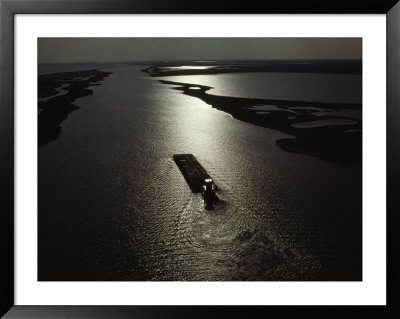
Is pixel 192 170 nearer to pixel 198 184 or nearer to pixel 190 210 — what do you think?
pixel 198 184

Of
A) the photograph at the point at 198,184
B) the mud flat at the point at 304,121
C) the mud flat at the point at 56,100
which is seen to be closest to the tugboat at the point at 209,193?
the photograph at the point at 198,184

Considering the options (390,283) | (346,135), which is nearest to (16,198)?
(390,283)

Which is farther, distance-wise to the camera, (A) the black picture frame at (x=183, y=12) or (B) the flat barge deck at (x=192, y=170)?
(B) the flat barge deck at (x=192, y=170)

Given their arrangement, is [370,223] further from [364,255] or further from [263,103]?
[263,103]

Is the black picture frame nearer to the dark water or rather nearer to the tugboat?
the dark water

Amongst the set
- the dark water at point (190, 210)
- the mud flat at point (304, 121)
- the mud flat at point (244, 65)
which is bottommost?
the dark water at point (190, 210)

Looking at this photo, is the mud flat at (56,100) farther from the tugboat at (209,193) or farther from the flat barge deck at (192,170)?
the tugboat at (209,193)
